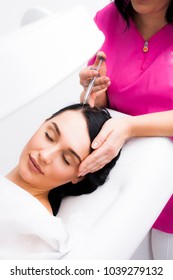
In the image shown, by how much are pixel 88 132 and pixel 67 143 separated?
0.23 ft

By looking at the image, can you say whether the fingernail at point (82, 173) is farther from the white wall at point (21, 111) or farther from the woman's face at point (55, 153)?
the white wall at point (21, 111)

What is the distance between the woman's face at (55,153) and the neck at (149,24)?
31 centimetres

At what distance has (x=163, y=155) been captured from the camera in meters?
0.93

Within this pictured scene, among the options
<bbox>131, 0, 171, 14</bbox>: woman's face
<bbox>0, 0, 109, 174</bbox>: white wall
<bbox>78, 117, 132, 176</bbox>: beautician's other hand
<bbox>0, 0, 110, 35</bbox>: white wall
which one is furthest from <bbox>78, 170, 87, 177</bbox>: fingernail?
<bbox>0, 0, 110, 35</bbox>: white wall

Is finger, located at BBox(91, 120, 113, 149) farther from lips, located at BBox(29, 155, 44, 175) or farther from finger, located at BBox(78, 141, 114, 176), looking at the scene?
lips, located at BBox(29, 155, 44, 175)

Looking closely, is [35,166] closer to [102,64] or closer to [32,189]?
[32,189]

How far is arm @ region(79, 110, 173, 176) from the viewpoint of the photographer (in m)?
0.90

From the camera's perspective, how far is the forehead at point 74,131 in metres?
0.91

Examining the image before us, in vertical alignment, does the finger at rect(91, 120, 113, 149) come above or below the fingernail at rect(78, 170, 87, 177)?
above

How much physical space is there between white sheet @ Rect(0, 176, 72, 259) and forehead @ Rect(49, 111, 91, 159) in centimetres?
18

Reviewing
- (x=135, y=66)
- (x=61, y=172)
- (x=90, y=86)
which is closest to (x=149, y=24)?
(x=135, y=66)

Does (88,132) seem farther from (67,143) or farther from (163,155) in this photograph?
(163,155)

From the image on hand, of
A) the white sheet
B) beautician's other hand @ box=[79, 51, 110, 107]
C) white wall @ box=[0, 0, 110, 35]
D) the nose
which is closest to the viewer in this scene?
the white sheet

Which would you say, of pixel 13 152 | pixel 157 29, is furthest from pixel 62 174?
pixel 13 152
